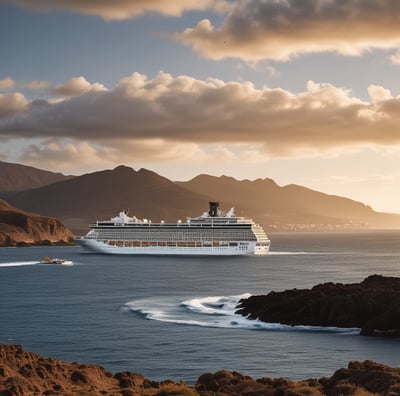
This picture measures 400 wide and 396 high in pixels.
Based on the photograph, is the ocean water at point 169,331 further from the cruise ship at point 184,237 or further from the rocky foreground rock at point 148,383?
the cruise ship at point 184,237

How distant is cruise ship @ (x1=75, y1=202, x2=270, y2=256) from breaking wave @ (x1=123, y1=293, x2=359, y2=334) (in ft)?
270

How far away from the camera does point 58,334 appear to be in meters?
44.2

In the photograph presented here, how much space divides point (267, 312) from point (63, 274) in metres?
49.5

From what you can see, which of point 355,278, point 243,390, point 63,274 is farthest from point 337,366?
point 63,274

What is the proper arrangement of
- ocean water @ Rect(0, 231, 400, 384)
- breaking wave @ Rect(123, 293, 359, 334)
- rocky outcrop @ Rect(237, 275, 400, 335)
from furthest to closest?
breaking wave @ Rect(123, 293, 359, 334), rocky outcrop @ Rect(237, 275, 400, 335), ocean water @ Rect(0, 231, 400, 384)

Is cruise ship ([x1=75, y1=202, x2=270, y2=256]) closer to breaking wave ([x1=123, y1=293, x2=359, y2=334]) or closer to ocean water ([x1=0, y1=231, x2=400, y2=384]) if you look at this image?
ocean water ([x1=0, y1=231, x2=400, y2=384])

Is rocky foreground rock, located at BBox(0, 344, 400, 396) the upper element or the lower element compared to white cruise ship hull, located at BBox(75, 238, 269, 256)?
lower

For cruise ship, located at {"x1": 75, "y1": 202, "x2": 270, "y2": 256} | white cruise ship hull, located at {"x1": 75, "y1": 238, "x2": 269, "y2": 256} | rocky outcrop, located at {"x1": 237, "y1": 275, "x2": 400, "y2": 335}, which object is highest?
cruise ship, located at {"x1": 75, "y1": 202, "x2": 270, "y2": 256}

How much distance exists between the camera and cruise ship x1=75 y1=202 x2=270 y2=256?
148 metres

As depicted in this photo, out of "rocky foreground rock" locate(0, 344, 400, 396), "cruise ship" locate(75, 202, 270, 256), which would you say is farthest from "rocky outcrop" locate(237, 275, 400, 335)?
"cruise ship" locate(75, 202, 270, 256)

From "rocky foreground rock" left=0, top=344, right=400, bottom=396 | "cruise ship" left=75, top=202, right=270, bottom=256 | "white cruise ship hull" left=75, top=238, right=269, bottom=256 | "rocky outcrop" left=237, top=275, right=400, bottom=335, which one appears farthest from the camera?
"cruise ship" left=75, top=202, right=270, bottom=256

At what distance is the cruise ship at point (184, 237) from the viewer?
148000 mm

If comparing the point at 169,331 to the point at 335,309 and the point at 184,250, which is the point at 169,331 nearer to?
the point at 335,309

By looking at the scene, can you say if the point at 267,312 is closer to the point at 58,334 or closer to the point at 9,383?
the point at 58,334
